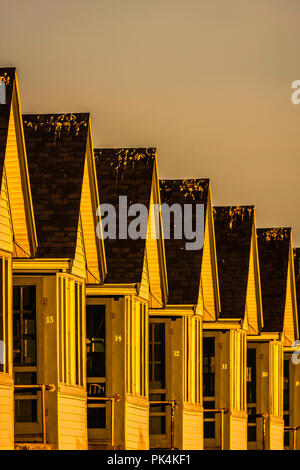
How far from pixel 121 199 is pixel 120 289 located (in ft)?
5.96

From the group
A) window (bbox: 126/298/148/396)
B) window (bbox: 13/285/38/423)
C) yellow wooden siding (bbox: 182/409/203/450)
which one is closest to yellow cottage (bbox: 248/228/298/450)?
yellow wooden siding (bbox: 182/409/203/450)

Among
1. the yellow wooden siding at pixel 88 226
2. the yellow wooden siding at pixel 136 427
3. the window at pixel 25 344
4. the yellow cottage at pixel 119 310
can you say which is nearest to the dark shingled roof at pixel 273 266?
the yellow wooden siding at pixel 136 427

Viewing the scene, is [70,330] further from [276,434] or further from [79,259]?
[276,434]

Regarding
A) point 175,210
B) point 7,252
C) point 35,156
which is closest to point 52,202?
point 35,156

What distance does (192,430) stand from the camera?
36781 mm

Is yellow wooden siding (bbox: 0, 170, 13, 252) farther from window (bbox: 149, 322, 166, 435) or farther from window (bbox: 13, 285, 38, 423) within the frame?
window (bbox: 149, 322, 166, 435)

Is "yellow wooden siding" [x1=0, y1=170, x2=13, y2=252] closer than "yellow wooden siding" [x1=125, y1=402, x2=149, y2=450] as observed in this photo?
Yes

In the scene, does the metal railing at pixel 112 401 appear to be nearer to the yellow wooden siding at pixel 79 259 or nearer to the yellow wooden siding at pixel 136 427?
the yellow wooden siding at pixel 136 427

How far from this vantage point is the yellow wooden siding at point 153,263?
33.2 m

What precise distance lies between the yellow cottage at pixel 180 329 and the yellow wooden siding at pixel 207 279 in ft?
0.32

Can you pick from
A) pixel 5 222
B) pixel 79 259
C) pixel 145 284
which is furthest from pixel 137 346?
pixel 5 222

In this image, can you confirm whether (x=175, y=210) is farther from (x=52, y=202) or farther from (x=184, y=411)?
(x=52, y=202)

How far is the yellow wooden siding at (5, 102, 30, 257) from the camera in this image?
24.8 metres

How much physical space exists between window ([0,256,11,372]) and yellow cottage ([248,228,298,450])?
20.0 m
